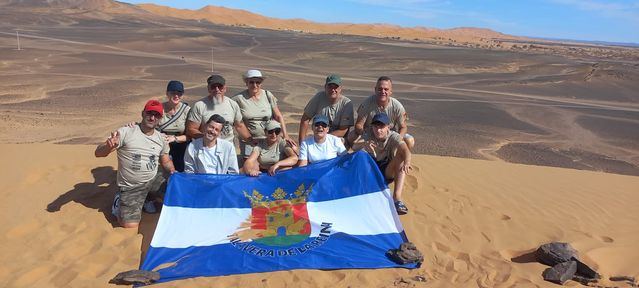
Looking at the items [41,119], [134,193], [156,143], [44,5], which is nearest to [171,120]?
[156,143]

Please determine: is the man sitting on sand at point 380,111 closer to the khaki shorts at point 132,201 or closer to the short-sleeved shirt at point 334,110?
the short-sleeved shirt at point 334,110

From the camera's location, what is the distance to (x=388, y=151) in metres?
6.01

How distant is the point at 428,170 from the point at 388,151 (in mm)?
2056

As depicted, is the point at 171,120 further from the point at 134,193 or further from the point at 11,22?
the point at 11,22

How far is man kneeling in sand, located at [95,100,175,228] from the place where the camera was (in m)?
5.29

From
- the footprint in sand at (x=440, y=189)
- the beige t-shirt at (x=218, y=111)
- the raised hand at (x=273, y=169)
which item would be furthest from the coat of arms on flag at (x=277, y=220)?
the footprint in sand at (x=440, y=189)

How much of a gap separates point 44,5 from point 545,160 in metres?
90.3

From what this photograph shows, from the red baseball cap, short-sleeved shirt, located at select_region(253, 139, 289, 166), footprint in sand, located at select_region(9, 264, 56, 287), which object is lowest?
footprint in sand, located at select_region(9, 264, 56, 287)

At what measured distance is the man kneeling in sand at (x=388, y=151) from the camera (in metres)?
5.75

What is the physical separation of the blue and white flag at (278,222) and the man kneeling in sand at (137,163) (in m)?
0.43

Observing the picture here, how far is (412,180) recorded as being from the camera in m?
7.15

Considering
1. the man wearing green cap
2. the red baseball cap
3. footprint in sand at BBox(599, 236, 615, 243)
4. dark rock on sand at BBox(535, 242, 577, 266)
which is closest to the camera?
dark rock on sand at BBox(535, 242, 577, 266)

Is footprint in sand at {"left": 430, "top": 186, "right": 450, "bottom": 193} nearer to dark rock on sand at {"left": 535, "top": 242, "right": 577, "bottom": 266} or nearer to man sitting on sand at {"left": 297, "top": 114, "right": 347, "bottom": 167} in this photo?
man sitting on sand at {"left": 297, "top": 114, "right": 347, "bottom": 167}

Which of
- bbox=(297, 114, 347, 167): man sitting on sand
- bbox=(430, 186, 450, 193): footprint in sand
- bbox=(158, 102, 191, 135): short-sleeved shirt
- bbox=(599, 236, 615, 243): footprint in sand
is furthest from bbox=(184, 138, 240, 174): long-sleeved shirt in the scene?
bbox=(599, 236, 615, 243): footprint in sand
